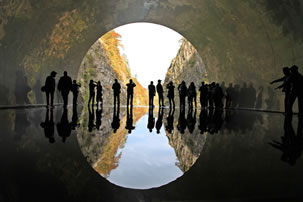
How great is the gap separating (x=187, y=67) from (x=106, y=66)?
10.8 metres

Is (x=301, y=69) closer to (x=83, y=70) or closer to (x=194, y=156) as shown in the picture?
(x=194, y=156)

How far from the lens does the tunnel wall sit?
10.9m

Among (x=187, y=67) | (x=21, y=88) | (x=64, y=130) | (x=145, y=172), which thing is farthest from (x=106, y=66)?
(x=145, y=172)

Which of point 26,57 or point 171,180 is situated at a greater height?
point 26,57

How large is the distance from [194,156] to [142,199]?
4.66 ft

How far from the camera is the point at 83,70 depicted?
32344mm

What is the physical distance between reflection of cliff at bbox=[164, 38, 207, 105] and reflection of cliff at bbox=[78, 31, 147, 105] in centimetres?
706

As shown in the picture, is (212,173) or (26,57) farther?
(26,57)

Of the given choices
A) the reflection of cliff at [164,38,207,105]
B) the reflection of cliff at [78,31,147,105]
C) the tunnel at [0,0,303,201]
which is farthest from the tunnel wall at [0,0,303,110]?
the reflection of cliff at [164,38,207,105]

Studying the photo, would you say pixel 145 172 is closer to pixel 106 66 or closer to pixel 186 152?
pixel 186 152

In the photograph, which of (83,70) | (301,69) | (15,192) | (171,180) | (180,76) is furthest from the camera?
(180,76)

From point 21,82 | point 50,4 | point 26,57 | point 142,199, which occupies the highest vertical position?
point 50,4

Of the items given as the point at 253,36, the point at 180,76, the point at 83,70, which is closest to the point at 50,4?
the point at 253,36

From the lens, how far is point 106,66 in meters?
35.8
